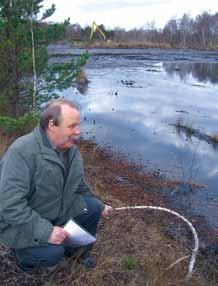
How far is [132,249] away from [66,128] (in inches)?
92.4

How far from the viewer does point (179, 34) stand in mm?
69812

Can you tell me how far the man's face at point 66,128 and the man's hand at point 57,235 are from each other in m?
0.63

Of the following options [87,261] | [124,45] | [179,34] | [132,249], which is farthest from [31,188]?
[179,34]

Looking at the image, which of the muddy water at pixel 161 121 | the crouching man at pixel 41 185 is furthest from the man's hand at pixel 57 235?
the muddy water at pixel 161 121

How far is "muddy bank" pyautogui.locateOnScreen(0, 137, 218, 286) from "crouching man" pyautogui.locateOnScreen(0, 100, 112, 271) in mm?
359

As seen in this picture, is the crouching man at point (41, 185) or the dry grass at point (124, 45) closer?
the crouching man at point (41, 185)

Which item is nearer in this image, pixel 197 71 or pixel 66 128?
pixel 66 128

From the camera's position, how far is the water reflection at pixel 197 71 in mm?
27722

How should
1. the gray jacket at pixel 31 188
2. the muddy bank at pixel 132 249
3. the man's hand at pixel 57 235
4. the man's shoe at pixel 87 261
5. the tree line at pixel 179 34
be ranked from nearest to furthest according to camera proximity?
the gray jacket at pixel 31 188, the man's hand at pixel 57 235, the muddy bank at pixel 132 249, the man's shoe at pixel 87 261, the tree line at pixel 179 34

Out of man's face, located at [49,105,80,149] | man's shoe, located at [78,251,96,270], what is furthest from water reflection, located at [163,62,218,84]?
man's face, located at [49,105,80,149]

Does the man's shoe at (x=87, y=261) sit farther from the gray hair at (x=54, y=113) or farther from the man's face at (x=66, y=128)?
the gray hair at (x=54, y=113)

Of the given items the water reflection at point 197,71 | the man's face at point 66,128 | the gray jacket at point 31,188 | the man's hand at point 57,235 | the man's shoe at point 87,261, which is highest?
the man's face at point 66,128

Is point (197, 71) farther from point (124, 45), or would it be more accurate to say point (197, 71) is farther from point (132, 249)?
point (124, 45)

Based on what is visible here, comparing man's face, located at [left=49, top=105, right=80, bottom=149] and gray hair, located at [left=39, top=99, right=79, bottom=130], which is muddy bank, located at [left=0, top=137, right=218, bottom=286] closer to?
man's face, located at [left=49, top=105, right=80, bottom=149]
